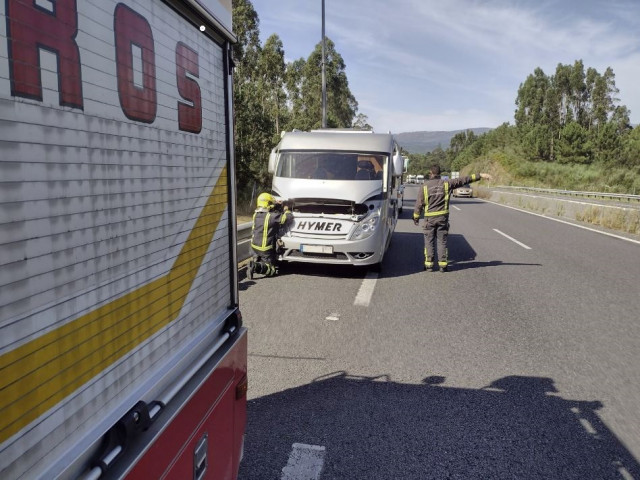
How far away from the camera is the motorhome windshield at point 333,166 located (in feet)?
26.4

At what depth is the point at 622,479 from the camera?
8.73 feet

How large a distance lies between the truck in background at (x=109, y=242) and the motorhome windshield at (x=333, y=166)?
6.03 m

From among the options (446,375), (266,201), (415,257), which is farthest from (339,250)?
(446,375)

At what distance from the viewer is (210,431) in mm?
1876

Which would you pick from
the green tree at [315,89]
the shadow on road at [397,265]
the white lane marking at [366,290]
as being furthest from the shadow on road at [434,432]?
the green tree at [315,89]

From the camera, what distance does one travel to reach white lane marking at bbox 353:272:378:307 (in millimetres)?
6281

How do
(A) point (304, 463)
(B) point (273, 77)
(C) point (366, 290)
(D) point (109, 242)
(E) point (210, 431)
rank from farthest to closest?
1. (B) point (273, 77)
2. (C) point (366, 290)
3. (A) point (304, 463)
4. (E) point (210, 431)
5. (D) point (109, 242)

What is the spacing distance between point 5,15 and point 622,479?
3484 millimetres

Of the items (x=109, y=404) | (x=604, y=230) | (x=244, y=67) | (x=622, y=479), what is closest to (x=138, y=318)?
(x=109, y=404)

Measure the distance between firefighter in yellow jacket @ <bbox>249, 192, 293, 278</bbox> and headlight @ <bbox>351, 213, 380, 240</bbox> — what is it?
113cm

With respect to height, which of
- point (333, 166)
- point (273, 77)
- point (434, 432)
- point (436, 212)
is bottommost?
point (434, 432)

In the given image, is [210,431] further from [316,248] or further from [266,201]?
[266,201]

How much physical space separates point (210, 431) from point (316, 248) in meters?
5.70

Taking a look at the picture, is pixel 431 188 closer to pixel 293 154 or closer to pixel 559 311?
pixel 293 154
